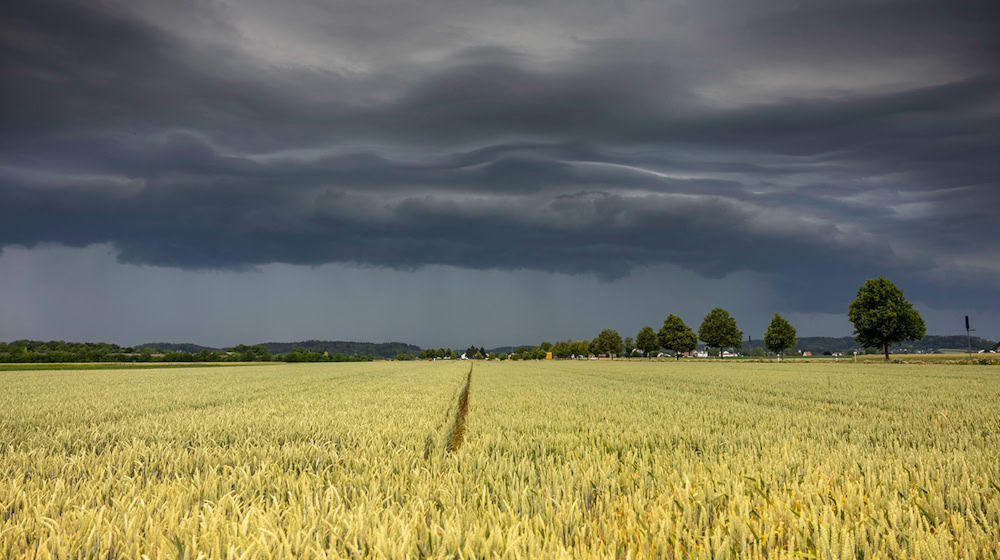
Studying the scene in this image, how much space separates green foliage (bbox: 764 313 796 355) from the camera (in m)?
99.6

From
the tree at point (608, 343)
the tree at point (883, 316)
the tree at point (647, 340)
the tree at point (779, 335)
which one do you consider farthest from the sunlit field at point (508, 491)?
the tree at point (608, 343)

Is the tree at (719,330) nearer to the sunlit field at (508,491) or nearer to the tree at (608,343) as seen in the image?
the tree at (608,343)

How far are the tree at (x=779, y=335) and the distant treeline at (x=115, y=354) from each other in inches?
4619

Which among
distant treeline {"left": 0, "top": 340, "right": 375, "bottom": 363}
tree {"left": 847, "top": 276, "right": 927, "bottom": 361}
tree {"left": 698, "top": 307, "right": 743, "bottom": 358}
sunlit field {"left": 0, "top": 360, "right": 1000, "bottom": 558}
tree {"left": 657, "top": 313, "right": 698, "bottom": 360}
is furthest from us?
tree {"left": 657, "top": 313, "right": 698, "bottom": 360}

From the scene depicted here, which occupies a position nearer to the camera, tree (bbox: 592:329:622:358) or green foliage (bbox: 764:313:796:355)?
green foliage (bbox: 764:313:796:355)

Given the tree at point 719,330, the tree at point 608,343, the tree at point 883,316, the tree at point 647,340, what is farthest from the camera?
the tree at point 608,343

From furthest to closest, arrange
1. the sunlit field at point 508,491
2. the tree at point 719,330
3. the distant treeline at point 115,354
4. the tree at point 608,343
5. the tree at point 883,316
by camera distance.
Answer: the tree at point 608,343
the tree at point 719,330
the distant treeline at point 115,354
the tree at point 883,316
the sunlit field at point 508,491

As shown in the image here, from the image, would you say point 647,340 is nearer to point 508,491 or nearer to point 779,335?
point 779,335

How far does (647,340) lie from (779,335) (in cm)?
3991

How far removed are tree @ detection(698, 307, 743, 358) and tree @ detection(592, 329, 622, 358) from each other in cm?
6460

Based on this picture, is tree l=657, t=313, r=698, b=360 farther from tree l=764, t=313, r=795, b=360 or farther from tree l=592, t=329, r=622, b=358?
tree l=592, t=329, r=622, b=358

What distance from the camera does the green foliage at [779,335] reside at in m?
99.6

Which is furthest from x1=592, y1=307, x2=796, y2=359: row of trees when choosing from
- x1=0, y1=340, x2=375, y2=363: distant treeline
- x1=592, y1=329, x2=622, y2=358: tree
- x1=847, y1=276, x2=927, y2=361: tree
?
x1=0, y1=340, x2=375, y2=363: distant treeline

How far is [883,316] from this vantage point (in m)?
66.9
